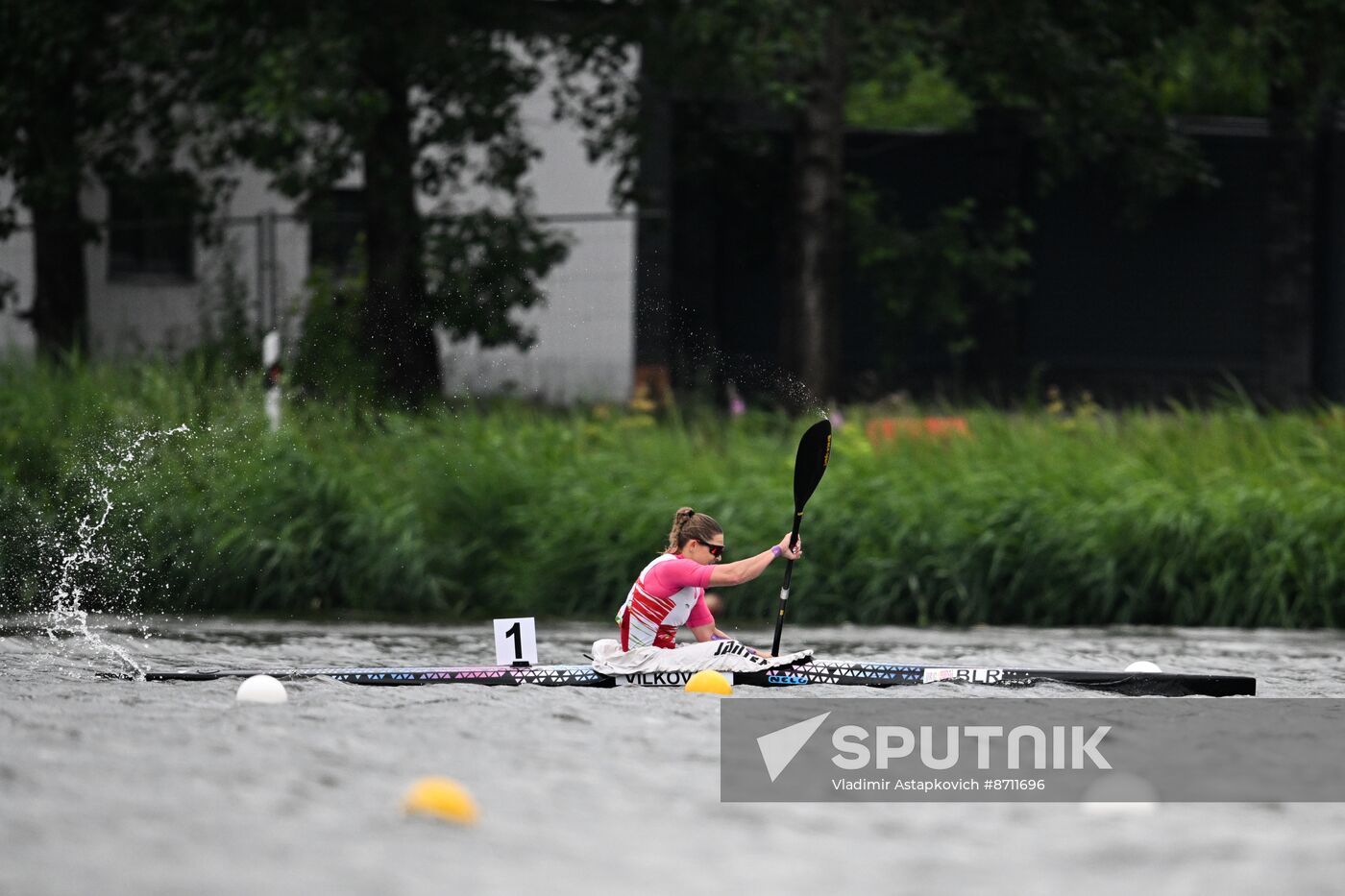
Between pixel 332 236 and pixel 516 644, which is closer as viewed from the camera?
pixel 516 644

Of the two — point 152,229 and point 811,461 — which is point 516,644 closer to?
point 811,461

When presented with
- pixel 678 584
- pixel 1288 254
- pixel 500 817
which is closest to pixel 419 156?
pixel 1288 254

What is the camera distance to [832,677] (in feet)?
31.6

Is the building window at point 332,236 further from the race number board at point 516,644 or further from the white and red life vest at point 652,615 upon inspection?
the race number board at point 516,644

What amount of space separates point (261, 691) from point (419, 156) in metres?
11.4

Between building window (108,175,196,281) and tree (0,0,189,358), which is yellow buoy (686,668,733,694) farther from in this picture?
building window (108,175,196,281)

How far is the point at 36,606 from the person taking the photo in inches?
527

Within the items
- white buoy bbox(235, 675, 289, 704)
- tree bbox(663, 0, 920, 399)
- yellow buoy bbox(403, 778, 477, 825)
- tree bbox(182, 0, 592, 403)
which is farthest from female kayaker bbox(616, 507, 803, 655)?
tree bbox(182, 0, 592, 403)

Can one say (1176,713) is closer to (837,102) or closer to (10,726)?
(10,726)

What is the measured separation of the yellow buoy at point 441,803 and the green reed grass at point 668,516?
7.59 metres

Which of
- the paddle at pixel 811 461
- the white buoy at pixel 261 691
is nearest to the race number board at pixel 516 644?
the white buoy at pixel 261 691

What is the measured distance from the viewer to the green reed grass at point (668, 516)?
43.8 feet

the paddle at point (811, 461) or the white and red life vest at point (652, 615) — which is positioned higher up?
the paddle at point (811, 461)

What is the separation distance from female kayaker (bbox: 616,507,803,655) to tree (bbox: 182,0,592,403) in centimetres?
815
